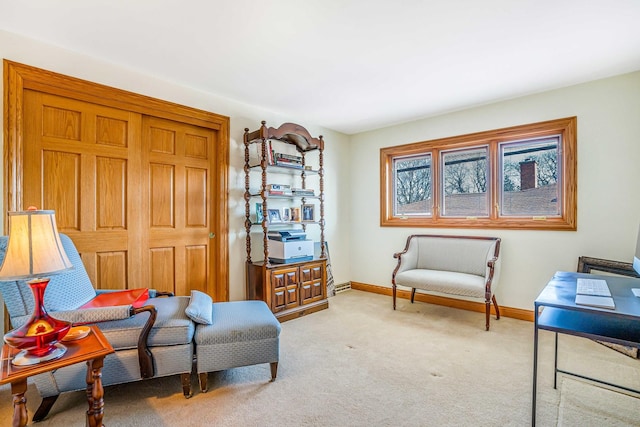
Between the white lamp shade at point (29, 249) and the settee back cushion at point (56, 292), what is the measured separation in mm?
69

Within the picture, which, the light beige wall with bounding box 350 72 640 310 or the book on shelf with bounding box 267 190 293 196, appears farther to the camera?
the book on shelf with bounding box 267 190 293 196

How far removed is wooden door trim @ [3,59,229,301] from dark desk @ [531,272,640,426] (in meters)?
2.78

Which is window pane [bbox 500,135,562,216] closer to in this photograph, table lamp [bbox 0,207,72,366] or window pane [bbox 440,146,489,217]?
window pane [bbox 440,146,489,217]

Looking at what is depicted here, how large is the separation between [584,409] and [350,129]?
3.83 meters

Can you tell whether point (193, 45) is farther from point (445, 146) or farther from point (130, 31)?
point (445, 146)

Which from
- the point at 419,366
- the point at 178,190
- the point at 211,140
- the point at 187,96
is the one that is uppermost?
the point at 187,96

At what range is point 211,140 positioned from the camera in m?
3.39

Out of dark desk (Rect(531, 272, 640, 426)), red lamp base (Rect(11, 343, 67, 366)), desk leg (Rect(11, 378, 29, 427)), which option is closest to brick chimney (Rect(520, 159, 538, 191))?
dark desk (Rect(531, 272, 640, 426))

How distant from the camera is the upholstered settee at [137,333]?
1.74 metres

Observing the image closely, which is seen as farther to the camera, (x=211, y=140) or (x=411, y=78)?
(x=211, y=140)

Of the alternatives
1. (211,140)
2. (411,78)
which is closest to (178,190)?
(211,140)

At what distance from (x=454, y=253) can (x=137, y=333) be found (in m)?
3.29

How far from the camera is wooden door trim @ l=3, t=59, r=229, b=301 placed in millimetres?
2182

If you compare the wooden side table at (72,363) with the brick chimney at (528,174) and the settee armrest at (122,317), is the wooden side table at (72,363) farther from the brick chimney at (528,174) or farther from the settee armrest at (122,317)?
the brick chimney at (528,174)
